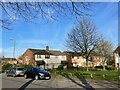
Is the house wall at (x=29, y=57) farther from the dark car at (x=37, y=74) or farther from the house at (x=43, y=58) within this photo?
the dark car at (x=37, y=74)

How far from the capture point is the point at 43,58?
7619 centimetres

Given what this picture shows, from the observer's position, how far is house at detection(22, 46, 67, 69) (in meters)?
73.8

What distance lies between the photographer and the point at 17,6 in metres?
7.34

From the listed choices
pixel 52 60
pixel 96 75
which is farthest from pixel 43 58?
pixel 96 75

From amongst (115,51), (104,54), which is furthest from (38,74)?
(115,51)

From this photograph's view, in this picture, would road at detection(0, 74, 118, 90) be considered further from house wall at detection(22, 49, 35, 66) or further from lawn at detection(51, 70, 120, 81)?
house wall at detection(22, 49, 35, 66)

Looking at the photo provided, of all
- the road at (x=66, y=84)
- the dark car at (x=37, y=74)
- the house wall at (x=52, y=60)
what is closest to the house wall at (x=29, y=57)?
the house wall at (x=52, y=60)

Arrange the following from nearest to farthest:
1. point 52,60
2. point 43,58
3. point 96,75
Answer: point 96,75, point 43,58, point 52,60

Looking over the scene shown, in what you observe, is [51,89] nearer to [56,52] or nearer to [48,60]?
[48,60]

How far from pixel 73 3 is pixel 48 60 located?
233 feet

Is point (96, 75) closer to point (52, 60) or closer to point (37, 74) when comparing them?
point (37, 74)

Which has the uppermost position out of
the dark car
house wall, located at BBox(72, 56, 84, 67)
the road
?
house wall, located at BBox(72, 56, 84, 67)

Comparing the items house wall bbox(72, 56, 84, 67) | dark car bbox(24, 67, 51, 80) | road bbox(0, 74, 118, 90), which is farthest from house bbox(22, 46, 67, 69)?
road bbox(0, 74, 118, 90)

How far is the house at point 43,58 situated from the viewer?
73.8 metres
